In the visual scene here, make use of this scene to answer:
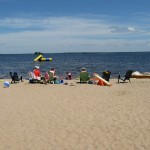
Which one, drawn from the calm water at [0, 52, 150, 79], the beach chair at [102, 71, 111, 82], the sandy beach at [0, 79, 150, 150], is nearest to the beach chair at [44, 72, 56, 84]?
the beach chair at [102, 71, 111, 82]

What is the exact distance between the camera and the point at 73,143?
8180 millimetres

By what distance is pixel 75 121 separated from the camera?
34.0 feet

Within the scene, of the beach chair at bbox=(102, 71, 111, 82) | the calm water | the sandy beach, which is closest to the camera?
the sandy beach

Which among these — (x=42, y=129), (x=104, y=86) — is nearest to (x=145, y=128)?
(x=42, y=129)

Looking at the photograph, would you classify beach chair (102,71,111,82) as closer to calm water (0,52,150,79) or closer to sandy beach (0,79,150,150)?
sandy beach (0,79,150,150)

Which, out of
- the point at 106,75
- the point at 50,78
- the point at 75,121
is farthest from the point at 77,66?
the point at 75,121

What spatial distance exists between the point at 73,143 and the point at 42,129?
164cm

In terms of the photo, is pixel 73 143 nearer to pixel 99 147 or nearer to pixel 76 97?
pixel 99 147

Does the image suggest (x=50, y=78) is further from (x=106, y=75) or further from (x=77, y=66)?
(x=77, y=66)

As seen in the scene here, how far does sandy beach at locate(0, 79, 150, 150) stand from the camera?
8188mm

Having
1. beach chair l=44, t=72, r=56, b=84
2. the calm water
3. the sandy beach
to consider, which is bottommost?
the calm water

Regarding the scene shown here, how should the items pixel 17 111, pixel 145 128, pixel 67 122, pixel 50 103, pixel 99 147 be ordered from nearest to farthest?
pixel 99 147, pixel 145 128, pixel 67 122, pixel 17 111, pixel 50 103

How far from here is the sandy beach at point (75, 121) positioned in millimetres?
8188

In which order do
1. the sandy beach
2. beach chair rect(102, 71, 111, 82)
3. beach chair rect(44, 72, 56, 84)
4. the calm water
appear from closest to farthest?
Answer: the sandy beach → beach chair rect(44, 72, 56, 84) → beach chair rect(102, 71, 111, 82) → the calm water
